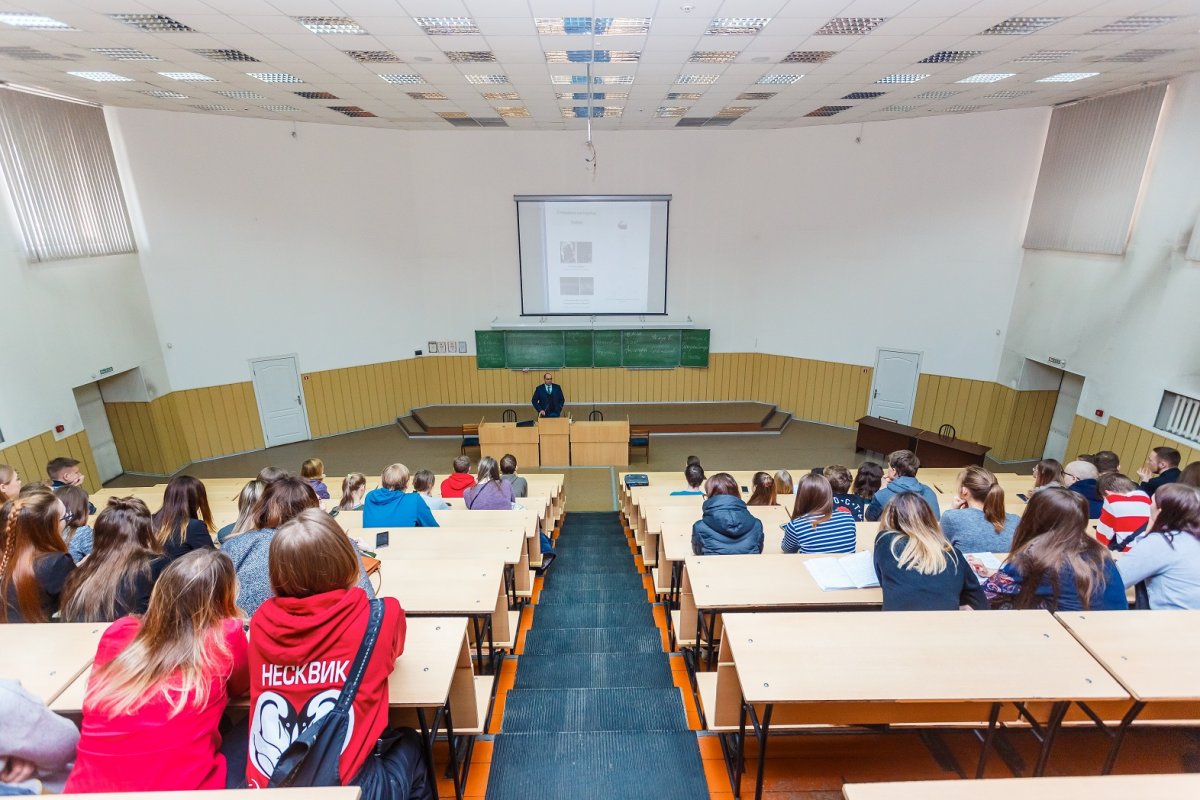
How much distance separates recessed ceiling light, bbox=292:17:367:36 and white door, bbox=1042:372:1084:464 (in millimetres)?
9945

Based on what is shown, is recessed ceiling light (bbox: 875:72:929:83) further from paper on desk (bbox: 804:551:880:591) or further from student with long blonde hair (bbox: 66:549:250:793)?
student with long blonde hair (bbox: 66:549:250:793)

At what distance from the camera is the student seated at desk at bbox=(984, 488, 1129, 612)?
93.2 inches

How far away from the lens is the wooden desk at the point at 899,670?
6.07ft

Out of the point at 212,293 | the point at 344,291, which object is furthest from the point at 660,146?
the point at 212,293

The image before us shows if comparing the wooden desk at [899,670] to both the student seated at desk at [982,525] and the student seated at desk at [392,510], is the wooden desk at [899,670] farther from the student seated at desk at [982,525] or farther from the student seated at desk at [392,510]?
the student seated at desk at [392,510]

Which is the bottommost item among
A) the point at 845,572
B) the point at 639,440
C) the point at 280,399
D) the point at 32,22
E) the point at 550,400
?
the point at 639,440

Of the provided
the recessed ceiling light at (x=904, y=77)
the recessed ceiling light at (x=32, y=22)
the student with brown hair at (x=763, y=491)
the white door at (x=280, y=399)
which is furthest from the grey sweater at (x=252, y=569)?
the white door at (x=280, y=399)

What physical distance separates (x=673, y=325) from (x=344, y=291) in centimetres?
597

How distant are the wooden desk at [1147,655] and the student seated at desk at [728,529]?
4.66 feet

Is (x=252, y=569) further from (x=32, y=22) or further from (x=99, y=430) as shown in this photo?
(x=99, y=430)

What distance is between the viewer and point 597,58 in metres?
5.51

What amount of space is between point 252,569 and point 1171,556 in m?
3.99

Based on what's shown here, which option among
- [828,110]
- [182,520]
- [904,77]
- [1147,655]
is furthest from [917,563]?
[828,110]

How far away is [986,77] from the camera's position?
6.21 metres
